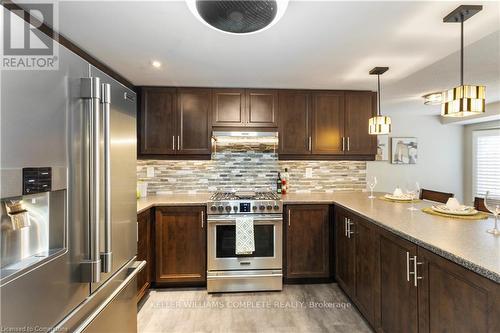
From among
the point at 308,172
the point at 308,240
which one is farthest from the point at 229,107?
the point at 308,240

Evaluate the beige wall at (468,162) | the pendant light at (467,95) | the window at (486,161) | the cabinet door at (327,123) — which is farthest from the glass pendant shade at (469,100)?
the beige wall at (468,162)

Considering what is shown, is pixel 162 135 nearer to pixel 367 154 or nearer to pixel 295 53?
pixel 295 53

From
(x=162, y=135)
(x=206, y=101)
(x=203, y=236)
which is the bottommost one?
(x=203, y=236)

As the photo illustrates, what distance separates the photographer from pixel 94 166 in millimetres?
1040

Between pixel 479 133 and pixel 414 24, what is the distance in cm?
467

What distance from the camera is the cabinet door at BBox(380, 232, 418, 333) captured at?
1.47 metres

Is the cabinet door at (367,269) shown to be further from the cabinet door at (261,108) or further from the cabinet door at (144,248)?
the cabinet door at (144,248)

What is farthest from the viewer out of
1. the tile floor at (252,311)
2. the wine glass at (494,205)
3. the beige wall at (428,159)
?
the beige wall at (428,159)

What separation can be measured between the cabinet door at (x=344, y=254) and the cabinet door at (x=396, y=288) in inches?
20.2

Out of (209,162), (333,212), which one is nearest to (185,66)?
(209,162)

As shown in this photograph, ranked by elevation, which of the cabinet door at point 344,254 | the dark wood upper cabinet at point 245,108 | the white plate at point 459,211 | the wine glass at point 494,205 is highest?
the dark wood upper cabinet at point 245,108

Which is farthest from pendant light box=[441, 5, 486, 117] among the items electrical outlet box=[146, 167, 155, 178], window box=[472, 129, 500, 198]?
window box=[472, 129, 500, 198]

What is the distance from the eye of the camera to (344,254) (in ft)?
8.25

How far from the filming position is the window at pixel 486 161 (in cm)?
467
